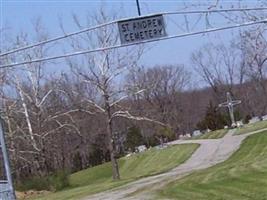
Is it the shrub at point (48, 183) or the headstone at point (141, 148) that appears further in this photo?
the headstone at point (141, 148)

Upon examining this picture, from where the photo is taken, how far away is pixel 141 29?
11.6 meters

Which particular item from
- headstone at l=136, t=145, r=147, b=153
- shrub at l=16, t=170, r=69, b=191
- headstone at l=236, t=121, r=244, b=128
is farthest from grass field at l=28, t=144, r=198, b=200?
headstone at l=236, t=121, r=244, b=128

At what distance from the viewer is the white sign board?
11.6m

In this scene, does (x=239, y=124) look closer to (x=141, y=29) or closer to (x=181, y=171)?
(x=181, y=171)

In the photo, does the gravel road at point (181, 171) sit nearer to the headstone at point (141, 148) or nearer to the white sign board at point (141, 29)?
the white sign board at point (141, 29)

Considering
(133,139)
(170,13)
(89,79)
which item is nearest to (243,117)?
(133,139)

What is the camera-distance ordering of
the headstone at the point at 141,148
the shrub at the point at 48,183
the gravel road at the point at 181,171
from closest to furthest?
1. the gravel road at the point at 181,171
2. the shrub at the point at 48,183
3. the headstone at the point at 141,148

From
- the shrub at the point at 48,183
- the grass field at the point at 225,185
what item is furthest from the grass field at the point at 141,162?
the grass field at the point at 225,185

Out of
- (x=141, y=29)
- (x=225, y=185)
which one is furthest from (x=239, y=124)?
(x=141, y=29)

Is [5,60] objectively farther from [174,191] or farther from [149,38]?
[149,38]

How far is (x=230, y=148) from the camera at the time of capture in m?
40.4

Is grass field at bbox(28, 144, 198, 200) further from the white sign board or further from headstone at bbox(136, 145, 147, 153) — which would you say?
the white sign board

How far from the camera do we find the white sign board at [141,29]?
11.6 m

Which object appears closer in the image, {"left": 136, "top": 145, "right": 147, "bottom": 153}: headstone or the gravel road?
the gravel road
